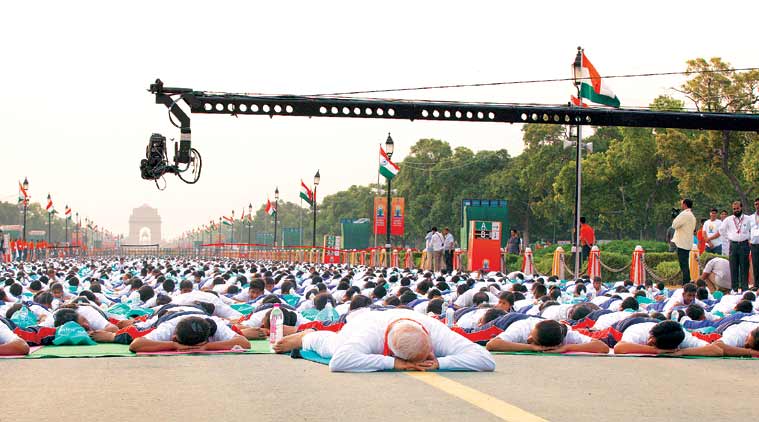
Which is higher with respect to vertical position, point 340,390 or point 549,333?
point 549,333

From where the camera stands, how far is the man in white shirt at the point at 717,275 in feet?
76.5

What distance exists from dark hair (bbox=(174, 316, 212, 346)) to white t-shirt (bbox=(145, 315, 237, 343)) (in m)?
0.17

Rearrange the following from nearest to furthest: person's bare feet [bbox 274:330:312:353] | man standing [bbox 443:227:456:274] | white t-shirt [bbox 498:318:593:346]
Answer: person's bare feet [bbox 274:330:312:353]
white t-shirt [bbox 498:318:593:346]
man standing [bbox 443:227:456:274]

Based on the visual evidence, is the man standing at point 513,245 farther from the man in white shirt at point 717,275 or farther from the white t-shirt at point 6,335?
the white t-shirt at point 6,335

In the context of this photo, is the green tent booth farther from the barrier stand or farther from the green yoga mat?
the green yoga mat

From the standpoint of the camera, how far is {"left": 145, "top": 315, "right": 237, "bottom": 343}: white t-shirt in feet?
40.2

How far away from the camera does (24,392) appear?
857cm

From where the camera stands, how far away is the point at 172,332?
1227 cm

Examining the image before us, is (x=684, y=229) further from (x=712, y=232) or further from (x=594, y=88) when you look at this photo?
(x=594, y=88)

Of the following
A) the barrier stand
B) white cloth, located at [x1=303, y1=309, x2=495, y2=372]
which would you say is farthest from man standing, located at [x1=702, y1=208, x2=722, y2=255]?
white cloth, located at [x1=303, y1=309, x2=495, y2=372]

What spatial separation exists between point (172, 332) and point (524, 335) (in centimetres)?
406

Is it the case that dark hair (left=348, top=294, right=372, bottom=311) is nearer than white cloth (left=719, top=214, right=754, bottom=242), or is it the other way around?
dark hair (left=348, top=294, right=372, bottom=311)

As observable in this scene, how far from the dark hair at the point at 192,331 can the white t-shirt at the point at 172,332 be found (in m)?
0.17

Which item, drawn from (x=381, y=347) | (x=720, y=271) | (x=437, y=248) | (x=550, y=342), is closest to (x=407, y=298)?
(x=550, y=342)
